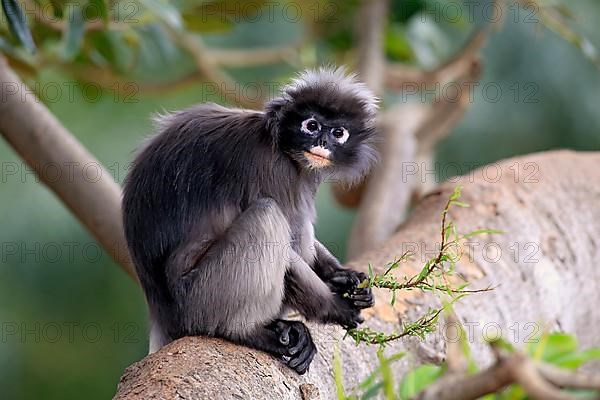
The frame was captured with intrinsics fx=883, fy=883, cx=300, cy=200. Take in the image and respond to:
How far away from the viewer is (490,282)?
3.33 m

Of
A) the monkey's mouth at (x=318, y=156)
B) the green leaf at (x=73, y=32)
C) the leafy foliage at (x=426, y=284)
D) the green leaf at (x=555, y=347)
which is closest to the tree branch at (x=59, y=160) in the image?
the green leaf at (x=73, y=32)

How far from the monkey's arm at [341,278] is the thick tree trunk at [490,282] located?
0.46ft

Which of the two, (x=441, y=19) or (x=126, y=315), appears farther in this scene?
(x=126, y=315)

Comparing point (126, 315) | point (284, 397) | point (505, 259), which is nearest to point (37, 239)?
point (126, 315)

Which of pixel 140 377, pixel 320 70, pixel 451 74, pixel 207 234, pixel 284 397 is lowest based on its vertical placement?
pixel 284 397

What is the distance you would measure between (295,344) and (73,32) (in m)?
1.60

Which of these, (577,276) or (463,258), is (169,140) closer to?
(463,258)

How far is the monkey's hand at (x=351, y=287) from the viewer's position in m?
2.77

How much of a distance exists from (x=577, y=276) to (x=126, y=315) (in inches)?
230

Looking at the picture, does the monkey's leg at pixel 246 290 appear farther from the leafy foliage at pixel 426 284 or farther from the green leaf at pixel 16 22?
the green leaf at pixel 16 22

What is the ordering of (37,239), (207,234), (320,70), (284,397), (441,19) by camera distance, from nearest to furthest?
(284,397), (207,234), (320,70), (441,19), (37,239)

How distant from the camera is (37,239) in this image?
8008 mm

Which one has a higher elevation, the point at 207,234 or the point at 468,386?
the point at 207,234

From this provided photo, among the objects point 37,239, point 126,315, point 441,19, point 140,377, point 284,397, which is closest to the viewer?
Answer: point 140,377
